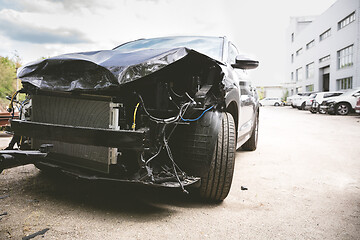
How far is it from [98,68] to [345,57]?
91.5 feet

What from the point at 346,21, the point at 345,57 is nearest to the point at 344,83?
the point at 345,57

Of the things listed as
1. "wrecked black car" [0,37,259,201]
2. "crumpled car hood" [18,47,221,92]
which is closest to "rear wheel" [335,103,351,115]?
"wrecked black car" [0,37,259,201]

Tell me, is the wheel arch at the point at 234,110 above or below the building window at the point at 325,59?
below

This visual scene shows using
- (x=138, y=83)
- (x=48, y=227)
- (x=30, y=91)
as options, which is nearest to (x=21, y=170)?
(x=30, y=91)

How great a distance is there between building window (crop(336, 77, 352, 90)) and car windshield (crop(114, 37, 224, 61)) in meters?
24.7

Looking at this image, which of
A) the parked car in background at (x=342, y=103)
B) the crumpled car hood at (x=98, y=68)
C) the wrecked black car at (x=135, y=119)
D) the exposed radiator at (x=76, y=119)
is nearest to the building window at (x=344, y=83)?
the parked car in background at (x=342, y=103)

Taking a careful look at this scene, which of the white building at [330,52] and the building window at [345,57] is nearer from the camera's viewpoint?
the white building at [330,52]

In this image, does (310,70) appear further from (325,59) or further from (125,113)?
(125,113)

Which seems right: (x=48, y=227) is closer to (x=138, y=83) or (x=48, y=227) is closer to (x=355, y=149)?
(x=138, y=83)

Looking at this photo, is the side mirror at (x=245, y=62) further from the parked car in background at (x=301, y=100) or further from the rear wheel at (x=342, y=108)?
the parked car in background at (x=301, y=100)

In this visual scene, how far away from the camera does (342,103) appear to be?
15039 mm

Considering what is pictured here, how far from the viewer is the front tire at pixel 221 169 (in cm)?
241

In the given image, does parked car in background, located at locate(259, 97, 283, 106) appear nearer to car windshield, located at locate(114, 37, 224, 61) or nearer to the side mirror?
car windshield, located at locate(114, 37, 224, 61)

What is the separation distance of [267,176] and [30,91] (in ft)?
9.56
